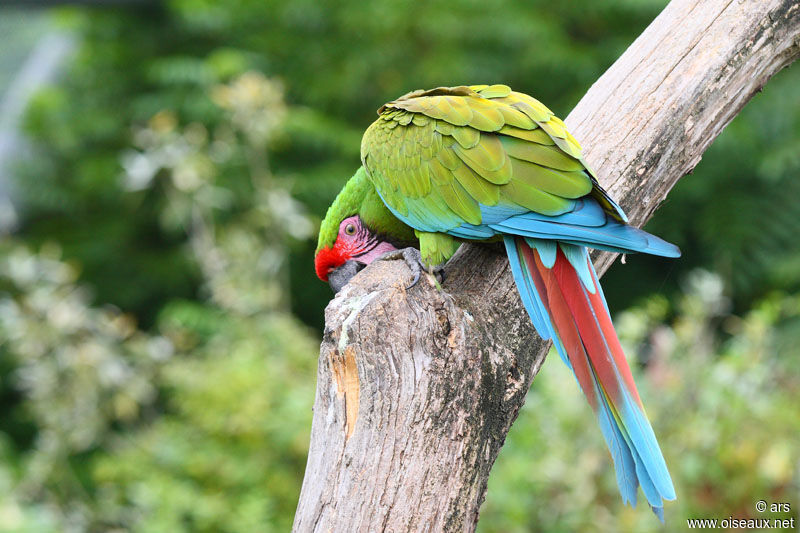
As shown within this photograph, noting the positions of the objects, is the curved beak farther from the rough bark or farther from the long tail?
the long tail

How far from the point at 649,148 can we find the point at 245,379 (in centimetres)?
154

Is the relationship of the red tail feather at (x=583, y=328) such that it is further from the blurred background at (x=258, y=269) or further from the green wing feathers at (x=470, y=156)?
the blurred background at (x=258, y=269)

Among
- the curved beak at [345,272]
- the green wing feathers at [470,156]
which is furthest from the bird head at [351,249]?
the green wing feathers at [470,156]

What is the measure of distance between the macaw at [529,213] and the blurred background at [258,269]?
956mm

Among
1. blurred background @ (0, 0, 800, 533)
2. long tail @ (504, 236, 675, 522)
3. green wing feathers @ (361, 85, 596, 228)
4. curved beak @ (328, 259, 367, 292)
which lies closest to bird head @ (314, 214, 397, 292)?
curved beak @ (328, 259, 367, 292)

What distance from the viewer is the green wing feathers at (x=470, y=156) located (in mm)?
1239

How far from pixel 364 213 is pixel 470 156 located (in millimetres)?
335

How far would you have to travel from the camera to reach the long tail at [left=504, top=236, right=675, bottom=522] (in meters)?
1.06

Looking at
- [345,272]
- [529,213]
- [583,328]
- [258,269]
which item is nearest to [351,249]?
[345,272]

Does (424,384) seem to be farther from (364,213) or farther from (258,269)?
(258,269)

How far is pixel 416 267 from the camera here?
1237 mm

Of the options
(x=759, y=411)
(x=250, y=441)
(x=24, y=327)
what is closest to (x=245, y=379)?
(x=250, y=441)

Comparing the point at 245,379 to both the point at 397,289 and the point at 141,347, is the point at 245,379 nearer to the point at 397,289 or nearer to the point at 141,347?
the point at 141,347

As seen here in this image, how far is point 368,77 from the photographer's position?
357cm
